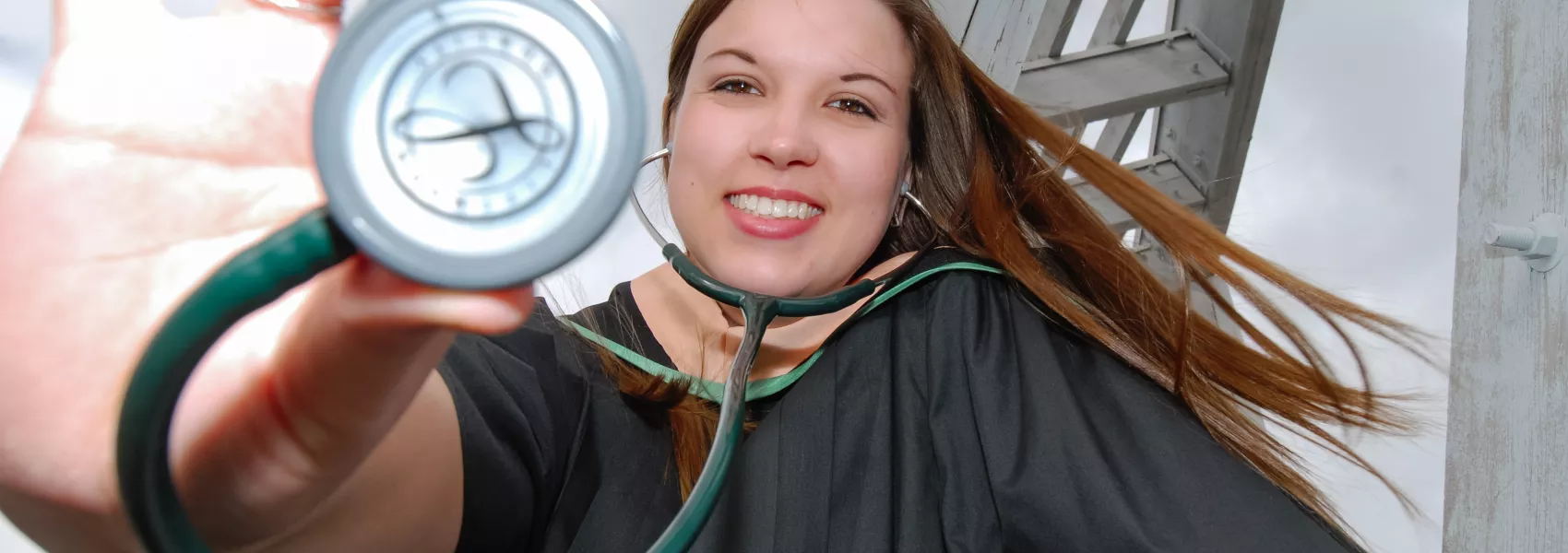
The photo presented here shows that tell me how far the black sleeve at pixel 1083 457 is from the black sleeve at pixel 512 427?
29cm

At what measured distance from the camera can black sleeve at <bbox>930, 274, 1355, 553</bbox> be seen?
718 mm

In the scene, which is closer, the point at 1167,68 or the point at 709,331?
the point at 709,331

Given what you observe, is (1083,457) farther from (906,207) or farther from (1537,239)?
(1537,239)

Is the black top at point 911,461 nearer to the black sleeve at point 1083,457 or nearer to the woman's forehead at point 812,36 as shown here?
the black sleeve at point 1083,457

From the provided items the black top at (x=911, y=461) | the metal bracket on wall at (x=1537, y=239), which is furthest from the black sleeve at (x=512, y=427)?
the metal bracket on wall at (x=1537, y=239)

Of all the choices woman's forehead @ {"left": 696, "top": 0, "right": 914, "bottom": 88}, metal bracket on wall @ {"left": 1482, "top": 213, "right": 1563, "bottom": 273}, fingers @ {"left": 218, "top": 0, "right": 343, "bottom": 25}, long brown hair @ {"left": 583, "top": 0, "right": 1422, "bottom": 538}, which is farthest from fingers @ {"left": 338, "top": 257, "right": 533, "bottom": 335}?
metal bracket on wall @ {"left": 1482, "top": 213, "right": 1563, "bottom": 273}

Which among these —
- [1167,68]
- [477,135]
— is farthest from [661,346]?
[1167,68]

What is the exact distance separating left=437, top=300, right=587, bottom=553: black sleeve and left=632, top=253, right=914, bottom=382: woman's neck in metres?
0.11

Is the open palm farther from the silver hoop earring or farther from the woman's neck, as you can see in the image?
the silver hoop earring

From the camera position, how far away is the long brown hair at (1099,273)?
31.8 inches

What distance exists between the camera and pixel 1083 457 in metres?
0.75

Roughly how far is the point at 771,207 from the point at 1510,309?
2.16ft

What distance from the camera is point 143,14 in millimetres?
511

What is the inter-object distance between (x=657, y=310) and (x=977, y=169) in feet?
1.08
